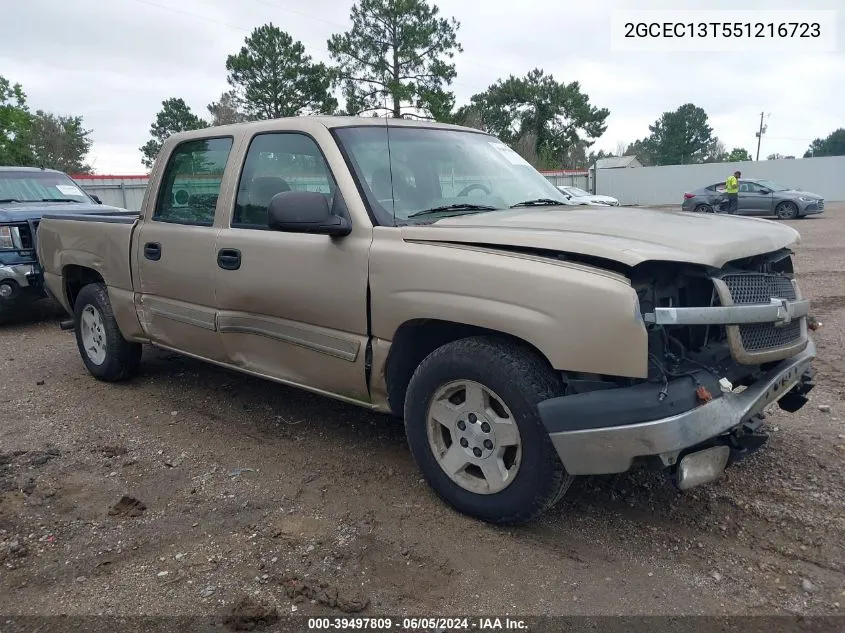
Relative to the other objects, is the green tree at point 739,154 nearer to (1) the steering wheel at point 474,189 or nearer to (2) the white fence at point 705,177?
(2) the white fence at point 705,177

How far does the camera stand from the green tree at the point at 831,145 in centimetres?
7738

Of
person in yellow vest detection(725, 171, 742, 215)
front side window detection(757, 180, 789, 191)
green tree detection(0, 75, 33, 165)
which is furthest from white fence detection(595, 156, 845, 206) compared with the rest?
green tree detection(0, 75, 33, 165)

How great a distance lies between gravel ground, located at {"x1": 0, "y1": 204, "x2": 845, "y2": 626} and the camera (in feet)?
8.85

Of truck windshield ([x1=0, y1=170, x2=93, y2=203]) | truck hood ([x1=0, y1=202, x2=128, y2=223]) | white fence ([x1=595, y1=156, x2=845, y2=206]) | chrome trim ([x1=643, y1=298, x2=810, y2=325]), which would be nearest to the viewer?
chrome trim ([x1=643, y1=298, x2=810, y2=325])

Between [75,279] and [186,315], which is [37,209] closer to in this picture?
[75,279]

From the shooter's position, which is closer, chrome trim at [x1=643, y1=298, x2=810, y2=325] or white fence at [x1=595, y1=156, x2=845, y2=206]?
chrome trim at [x1=643, y1=298, x2=810, y2=325]

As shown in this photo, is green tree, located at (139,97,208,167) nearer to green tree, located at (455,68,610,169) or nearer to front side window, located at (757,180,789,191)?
green tree, located at (455,68,610,169)

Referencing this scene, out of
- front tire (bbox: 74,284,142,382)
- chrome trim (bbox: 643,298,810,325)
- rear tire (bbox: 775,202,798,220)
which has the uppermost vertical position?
chrome trim (bbox: 643,298,810,325)

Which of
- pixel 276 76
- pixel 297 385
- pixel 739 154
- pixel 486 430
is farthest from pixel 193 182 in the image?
pixel 739 154

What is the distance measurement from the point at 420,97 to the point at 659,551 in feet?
104

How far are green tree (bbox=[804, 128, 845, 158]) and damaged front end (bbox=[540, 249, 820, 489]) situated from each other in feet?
282

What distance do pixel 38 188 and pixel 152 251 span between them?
5399 mm

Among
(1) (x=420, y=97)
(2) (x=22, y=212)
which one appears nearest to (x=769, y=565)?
(2) (x=22, y=212)

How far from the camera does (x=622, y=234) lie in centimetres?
291
